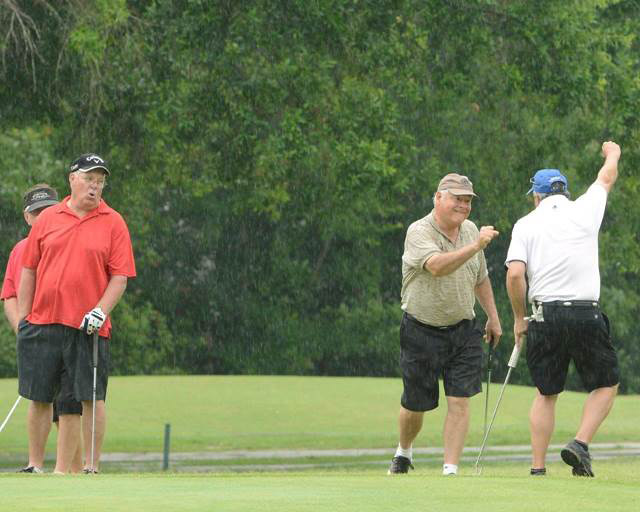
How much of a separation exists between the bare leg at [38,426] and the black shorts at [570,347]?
9.42ft

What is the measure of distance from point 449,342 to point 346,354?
3425 centimetres

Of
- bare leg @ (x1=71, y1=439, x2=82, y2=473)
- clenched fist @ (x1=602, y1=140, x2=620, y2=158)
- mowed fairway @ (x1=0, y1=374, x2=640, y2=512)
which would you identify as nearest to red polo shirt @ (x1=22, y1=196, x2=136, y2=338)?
bare leg @ (x1=71, y1=439, x2=82, y2=473)

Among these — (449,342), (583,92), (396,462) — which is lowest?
(396,462)

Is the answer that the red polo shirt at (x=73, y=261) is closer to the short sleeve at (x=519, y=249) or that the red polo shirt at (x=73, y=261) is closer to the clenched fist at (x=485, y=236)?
the clenched fist at (x=485, y=236)

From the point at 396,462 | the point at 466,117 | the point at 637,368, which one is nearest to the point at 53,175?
the point at 466,117

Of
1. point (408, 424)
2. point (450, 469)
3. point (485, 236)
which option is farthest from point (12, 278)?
point (485, 236)

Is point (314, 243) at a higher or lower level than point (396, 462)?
higher

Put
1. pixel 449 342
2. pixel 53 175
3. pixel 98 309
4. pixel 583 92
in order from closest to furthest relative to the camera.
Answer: pixel 98 309, pixel 449 342, pixel 583 92, pixel 53 175

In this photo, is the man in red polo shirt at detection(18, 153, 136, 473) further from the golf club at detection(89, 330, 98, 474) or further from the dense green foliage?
the dense green foliage

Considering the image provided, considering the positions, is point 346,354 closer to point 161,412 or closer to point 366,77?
point 366,77

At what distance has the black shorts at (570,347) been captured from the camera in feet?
28.9

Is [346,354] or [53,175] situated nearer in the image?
[53,175]

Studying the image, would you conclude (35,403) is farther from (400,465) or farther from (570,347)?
(570,347)

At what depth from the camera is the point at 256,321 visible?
43594mm
